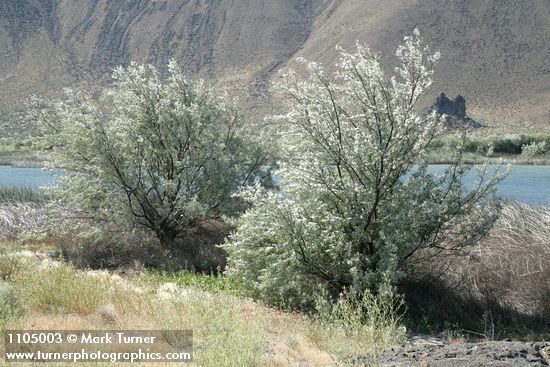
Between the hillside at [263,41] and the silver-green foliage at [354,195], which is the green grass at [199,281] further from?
the hillside at [263,41]

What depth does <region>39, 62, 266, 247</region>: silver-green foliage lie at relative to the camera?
1368cm

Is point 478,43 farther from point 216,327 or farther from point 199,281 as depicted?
point 216,327

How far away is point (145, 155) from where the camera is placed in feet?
46.6

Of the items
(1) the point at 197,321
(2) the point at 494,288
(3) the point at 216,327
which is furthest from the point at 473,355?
(2) the point at 494,288

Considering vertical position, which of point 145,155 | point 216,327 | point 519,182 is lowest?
point 216,327

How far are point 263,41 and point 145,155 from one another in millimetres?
112978

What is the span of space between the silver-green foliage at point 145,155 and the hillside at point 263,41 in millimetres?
62109

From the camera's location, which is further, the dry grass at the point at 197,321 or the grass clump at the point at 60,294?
the grass clump at the point at 60,294

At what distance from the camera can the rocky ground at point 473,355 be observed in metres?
6.30

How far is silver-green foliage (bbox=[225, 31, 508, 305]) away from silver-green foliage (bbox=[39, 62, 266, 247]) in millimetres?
3459

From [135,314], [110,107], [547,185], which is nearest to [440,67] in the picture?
[547,185]

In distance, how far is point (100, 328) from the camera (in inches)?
293

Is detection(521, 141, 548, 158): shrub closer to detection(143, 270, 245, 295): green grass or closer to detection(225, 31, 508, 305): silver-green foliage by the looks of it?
detection(225, 31, 508, 305): silver-green foliage

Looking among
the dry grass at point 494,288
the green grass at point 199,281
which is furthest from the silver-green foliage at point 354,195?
the dry grass at point 494,288
